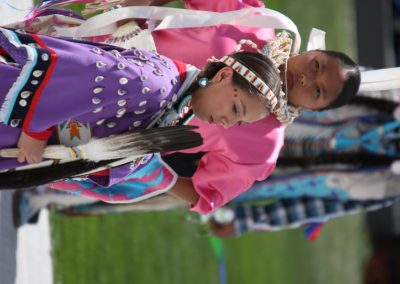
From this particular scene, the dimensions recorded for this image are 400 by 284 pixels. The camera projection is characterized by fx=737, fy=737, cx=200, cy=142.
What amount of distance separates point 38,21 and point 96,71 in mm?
732

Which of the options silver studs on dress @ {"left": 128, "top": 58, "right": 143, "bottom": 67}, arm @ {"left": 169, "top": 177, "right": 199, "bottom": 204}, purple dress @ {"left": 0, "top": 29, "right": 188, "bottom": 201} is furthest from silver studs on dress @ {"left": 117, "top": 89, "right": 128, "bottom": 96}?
arm @ {"left": 169, "top": 177, "right": 199, "bottom": 204}

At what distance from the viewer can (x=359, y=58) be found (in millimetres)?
8820

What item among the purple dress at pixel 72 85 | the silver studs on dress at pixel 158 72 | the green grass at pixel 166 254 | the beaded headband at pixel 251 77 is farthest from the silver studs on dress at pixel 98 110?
the green grass at pixel 166 254

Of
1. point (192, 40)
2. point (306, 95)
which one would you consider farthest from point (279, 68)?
point (192, 40)

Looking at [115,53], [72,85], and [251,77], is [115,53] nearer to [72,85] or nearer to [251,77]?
[72,85]

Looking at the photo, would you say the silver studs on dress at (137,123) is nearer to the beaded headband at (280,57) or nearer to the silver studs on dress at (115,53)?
the silver studs on dress at (115,53)

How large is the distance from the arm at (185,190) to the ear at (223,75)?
0.72 m

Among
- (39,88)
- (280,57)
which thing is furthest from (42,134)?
(280,57)

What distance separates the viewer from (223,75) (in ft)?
7.89

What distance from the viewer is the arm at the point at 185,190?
3025 millimetres

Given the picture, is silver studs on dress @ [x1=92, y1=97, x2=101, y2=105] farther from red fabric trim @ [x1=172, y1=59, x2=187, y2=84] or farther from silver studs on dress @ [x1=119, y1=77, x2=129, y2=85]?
red fabric trim @ [x1=172, y1=59, x2=187, y2=84]

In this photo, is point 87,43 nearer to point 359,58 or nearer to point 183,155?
point 183,155

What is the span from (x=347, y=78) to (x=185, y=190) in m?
0.79

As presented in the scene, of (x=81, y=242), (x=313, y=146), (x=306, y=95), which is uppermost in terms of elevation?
(x=306, y=95)
